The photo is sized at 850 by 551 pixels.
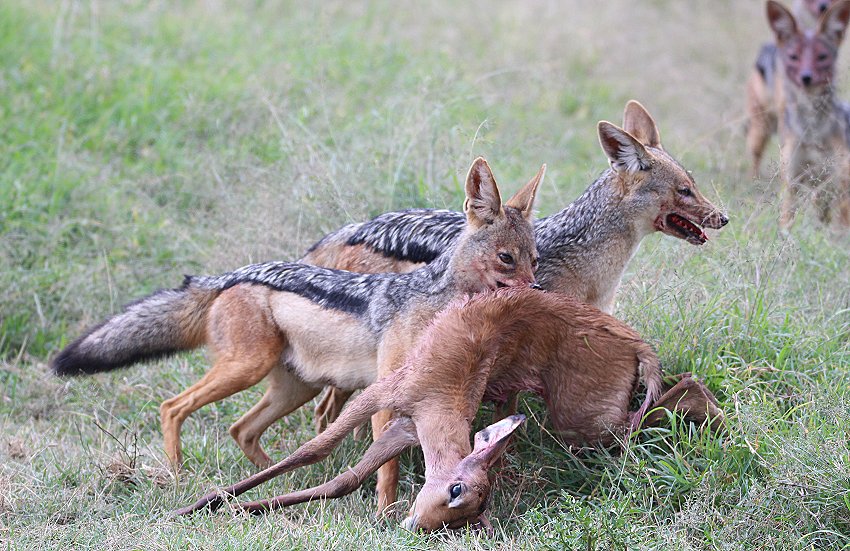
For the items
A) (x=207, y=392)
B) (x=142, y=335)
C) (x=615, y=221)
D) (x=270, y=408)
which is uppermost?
(x=615, y=221)

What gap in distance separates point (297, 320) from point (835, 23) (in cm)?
589

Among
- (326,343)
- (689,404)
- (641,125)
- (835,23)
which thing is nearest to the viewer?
(689,404)

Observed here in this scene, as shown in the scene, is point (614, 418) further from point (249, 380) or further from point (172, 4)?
point (172, 4)

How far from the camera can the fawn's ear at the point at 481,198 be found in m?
5.73

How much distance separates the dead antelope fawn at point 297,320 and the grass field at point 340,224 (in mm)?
380

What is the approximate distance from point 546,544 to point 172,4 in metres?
8.77

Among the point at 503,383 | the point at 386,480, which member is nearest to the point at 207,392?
the point at 386,480

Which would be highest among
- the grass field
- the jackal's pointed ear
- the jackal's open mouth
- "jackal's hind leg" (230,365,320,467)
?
the jackal's pointed ear

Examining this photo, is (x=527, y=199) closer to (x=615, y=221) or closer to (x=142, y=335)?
(x=615, y=221)

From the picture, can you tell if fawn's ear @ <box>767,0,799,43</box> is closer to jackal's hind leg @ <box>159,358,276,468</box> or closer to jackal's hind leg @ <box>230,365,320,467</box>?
jackal's hind leg @ <box>230,365,320,467</box>

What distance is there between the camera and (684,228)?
233 inches

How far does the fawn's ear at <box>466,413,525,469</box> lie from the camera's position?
4867 mm

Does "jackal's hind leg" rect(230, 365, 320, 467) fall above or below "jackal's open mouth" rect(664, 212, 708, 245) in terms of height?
below

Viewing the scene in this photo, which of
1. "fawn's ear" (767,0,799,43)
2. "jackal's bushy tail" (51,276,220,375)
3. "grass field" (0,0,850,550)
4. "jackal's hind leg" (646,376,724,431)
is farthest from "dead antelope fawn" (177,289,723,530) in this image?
"fawn's ear" (767,0,799,43)
